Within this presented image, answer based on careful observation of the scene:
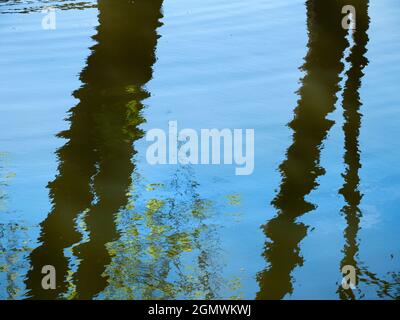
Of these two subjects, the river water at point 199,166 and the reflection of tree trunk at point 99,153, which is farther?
the reflection of tree trunk at point 99,153

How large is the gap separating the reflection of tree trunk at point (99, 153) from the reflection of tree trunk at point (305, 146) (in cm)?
127

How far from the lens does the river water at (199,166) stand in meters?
5.86

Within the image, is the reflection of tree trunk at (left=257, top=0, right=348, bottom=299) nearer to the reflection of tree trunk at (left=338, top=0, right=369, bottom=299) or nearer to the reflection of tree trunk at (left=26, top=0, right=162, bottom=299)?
the reflection of tree trunk at (left=338, top=0, right=369, bottom=299)

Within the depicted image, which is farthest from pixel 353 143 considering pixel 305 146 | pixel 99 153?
pixel 99 153

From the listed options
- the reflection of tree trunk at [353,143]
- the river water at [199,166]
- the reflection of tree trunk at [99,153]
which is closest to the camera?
the river water at [199,166]

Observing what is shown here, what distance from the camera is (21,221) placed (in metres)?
6.63

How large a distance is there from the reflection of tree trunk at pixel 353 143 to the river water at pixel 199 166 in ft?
0.06

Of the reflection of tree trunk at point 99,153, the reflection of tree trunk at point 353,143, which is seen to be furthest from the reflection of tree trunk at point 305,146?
the reflection of tree trunk at point 99,153

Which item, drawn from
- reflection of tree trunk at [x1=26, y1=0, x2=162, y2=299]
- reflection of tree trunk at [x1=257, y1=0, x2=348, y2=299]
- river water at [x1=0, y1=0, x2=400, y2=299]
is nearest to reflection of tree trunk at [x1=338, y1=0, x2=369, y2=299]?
river water at [x1=0, y1=0, x2=400, y2=299]

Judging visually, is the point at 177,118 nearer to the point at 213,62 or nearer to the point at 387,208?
the point at 213,62

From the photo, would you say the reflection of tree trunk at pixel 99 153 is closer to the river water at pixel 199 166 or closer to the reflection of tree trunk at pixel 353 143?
the river water at pixel 199 166

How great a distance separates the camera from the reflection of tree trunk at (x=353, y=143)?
20.2ft

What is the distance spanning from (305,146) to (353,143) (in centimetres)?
48

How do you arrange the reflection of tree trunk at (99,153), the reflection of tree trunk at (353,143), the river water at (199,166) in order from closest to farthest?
1. the river water at (199,166)
2. the reflection of tree trunk at (99,153)
3. the reflection of tree trunk at (353,143)
